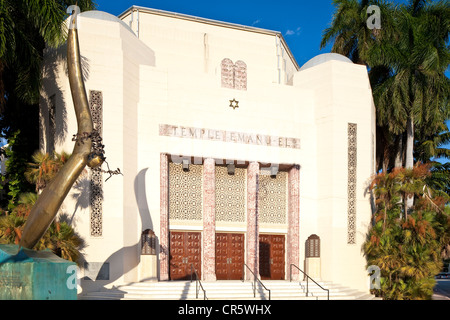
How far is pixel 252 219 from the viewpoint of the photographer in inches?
830

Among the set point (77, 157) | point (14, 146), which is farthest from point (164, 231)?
point (77, 157)

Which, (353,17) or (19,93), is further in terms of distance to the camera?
(353,17)

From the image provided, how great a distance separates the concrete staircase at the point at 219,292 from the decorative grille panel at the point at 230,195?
125 inches

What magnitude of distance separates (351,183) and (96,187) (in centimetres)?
1070

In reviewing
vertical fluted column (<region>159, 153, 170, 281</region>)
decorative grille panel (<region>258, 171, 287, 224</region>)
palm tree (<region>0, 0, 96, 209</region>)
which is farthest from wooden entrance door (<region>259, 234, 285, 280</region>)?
palm tree (<region>0, 0, 96, 209</region>)

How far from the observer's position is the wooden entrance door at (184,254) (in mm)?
20219

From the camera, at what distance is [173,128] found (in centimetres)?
2033

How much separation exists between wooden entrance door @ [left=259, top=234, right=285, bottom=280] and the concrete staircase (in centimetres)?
193

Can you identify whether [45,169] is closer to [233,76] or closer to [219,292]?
[219,292]

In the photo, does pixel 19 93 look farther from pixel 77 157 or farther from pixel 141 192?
pixel 77 157

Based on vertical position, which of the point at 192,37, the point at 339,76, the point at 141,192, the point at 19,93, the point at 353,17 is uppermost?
the point at 353,17

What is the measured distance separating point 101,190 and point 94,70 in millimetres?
4441

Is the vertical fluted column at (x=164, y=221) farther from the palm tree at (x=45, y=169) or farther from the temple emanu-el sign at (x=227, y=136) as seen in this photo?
the palm tree at (x=45, y=169)

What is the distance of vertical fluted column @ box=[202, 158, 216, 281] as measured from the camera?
66.0 feet
